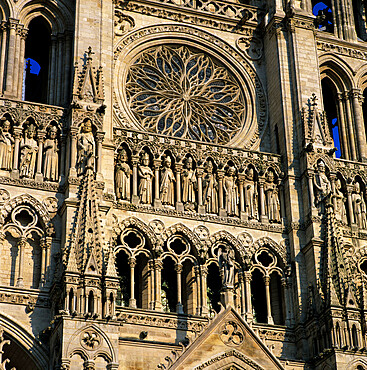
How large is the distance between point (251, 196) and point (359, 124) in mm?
5401

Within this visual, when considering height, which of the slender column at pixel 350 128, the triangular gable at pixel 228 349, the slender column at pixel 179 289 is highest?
the slender column at pixel 350 128

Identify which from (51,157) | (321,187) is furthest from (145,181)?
(321,187)

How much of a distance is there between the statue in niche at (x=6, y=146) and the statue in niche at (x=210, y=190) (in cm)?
537

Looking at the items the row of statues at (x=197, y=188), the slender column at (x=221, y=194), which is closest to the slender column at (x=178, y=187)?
the row of statues at (x=197, y=188)

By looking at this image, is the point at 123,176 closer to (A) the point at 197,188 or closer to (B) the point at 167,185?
(B) the point at 167,185

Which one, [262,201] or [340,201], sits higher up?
[340,201]

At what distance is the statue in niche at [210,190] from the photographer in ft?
93.6

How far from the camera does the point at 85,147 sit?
1069 inches

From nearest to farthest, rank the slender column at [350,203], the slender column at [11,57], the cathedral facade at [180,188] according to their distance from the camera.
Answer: the cathedral facade at [180,188], the slender column at [11,57], the slender column at [350,203]

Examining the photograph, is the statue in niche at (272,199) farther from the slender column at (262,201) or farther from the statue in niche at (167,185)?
the statue in niche at (167,185)

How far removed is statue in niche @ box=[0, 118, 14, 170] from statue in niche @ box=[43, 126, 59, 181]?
0.89 metres

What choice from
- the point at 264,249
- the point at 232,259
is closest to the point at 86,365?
the point at 232,259

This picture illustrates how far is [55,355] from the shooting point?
24.0 meters

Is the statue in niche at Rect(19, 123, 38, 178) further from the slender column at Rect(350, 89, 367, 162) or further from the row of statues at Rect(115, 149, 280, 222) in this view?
the slender column at Rect(350, 89, 367, 162)
